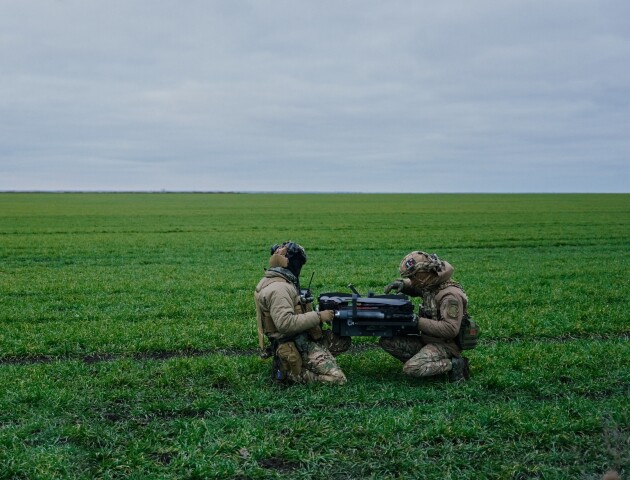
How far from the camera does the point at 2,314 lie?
1355 cm

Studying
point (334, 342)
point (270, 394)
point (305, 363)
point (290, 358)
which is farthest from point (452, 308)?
point (270, 394)

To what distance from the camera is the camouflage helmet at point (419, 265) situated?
335 inches

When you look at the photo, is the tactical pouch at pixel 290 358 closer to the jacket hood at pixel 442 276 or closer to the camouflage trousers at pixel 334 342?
the camouflage trousers at pixel 334 342

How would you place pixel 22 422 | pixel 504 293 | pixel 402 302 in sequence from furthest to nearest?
pixel 504 293 → pixel 402 302 → pixel 22 422

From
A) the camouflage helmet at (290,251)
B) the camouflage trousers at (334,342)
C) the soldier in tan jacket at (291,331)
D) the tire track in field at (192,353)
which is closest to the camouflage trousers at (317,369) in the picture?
the soldier in tan jacket at (291,331)

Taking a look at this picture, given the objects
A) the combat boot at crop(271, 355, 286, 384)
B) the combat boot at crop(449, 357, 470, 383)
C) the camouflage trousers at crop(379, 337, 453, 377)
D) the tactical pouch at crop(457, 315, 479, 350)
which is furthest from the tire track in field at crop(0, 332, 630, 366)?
the tactical pouch at crop(457, 315, 479, 350)

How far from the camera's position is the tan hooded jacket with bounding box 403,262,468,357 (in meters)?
8.41

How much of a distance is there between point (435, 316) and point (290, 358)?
2135mm

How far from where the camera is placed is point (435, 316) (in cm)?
867

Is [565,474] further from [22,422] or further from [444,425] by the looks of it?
[22,422]

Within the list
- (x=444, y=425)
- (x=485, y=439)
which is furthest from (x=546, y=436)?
(x=444, y=425)

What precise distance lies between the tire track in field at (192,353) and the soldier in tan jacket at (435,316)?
2.35 meters

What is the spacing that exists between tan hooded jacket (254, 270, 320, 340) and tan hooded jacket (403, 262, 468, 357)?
160 centimetres

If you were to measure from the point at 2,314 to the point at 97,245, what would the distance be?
17.4m
